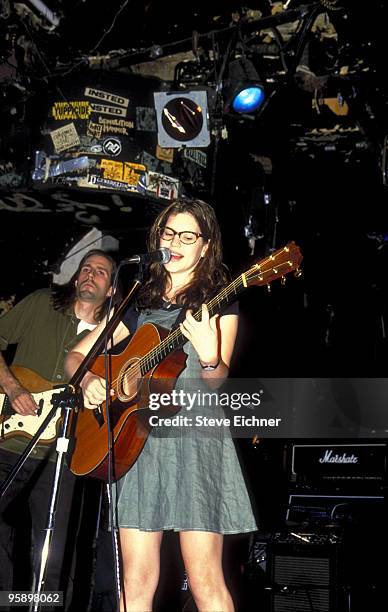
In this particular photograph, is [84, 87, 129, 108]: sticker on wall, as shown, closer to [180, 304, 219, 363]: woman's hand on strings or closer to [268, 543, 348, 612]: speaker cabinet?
[180, 304, 219, 363]: woman's hand on strings

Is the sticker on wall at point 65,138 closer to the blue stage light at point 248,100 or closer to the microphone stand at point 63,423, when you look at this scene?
the blue stage light at point 248,100

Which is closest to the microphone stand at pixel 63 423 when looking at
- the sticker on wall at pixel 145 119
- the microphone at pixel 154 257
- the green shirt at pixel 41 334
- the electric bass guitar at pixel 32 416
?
the microphone at pixel 154 257

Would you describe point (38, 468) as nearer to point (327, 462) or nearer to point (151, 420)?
point (151, 420)

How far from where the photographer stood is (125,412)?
288 cm

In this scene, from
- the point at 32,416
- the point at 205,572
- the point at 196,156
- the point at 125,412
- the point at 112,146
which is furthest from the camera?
the point at 196,156

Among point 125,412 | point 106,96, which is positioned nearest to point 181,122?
point 106,96

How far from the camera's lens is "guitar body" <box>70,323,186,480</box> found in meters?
2.81

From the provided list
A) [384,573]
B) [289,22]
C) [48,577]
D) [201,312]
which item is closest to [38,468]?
[48,577]

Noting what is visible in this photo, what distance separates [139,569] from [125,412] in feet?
2.14

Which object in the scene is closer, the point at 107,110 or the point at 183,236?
the point at 183,236

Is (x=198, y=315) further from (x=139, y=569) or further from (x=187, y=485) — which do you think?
(x=139, y=569)

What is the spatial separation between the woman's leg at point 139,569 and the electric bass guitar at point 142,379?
278 mm

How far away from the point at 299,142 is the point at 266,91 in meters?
1.30

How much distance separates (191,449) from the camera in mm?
2676
